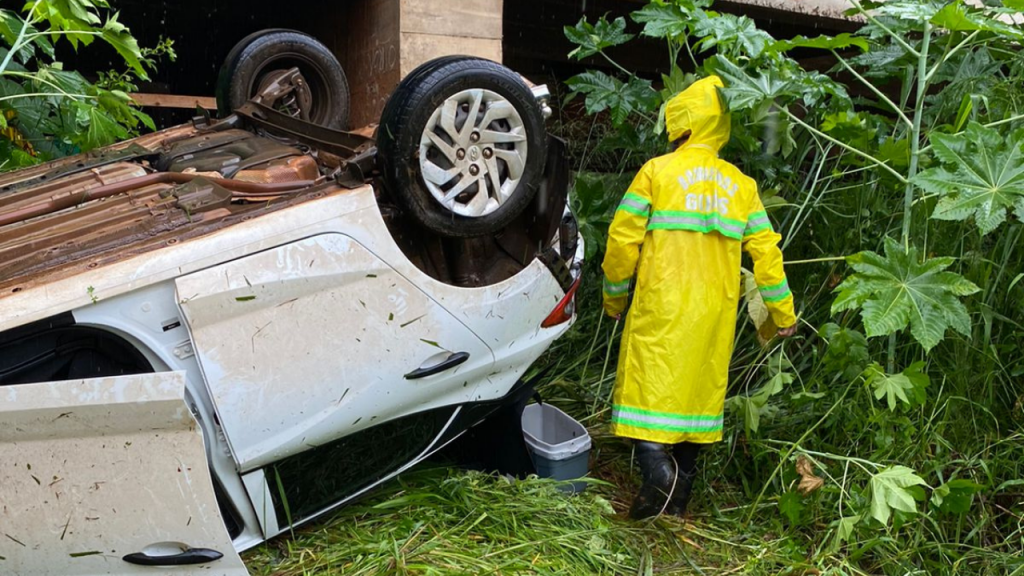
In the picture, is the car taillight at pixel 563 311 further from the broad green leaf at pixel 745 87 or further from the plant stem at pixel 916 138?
the plant stem at pixel 916 138

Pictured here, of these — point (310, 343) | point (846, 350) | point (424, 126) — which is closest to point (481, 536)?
point (310, 343)

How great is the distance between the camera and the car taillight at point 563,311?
308 cm

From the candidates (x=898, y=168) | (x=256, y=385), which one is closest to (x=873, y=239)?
(x=898, y=168)

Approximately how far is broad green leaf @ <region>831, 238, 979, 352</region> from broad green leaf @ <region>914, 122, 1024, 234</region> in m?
0.20

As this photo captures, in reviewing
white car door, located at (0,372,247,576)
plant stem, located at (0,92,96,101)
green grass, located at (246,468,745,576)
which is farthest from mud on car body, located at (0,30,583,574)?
plant stem, located at (0,92,96,101)

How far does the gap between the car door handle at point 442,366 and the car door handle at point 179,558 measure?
779 mm

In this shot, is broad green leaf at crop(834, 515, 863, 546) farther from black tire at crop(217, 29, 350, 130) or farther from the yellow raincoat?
black tire at crop(217, 29, 350, 130)

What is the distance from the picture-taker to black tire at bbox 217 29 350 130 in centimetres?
348

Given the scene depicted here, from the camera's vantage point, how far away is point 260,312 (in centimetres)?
227

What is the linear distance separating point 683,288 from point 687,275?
52mm

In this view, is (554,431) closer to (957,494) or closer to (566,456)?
(566,456)

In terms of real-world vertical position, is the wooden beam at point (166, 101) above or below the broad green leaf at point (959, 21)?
below

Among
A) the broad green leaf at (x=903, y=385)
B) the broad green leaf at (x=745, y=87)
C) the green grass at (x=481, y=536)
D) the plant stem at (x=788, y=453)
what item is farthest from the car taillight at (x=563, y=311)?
the broad green leaf at (x=903, y=385)

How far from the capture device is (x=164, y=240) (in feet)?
7.22
